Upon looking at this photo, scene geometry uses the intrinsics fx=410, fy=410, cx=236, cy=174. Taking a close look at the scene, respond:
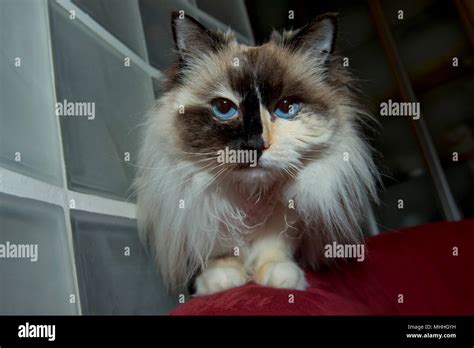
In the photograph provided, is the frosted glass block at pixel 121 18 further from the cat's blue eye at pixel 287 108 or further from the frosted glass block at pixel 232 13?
the frosted glass block at pixel 232 13

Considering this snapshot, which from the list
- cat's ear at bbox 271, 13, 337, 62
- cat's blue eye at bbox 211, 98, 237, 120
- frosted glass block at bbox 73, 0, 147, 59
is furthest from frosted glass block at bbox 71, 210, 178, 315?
cat's ear at bbox 271, 13, 337, 62

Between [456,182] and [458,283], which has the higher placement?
[456,182]

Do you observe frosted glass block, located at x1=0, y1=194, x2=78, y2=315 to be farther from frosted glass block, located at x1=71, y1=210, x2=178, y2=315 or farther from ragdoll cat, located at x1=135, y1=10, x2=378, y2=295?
ragdoll cat, located at x1=135, y1=10, x2=378, y2=295

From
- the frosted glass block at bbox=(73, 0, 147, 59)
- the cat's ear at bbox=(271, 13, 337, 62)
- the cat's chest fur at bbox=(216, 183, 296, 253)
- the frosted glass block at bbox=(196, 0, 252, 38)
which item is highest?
the frosted glass block at bbox=(196, 0, 252, 38)

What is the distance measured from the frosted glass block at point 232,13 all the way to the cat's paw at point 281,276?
3.40 ft

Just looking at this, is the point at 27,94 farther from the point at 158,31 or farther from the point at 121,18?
the point at 158,31

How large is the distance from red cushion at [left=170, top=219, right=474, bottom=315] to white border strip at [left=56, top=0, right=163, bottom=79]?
55 cm

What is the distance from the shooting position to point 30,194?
Result: 582 millimetres

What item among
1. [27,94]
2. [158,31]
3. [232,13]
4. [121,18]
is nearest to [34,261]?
[27,94]

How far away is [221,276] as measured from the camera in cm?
78

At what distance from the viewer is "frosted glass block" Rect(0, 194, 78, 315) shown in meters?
0.54
